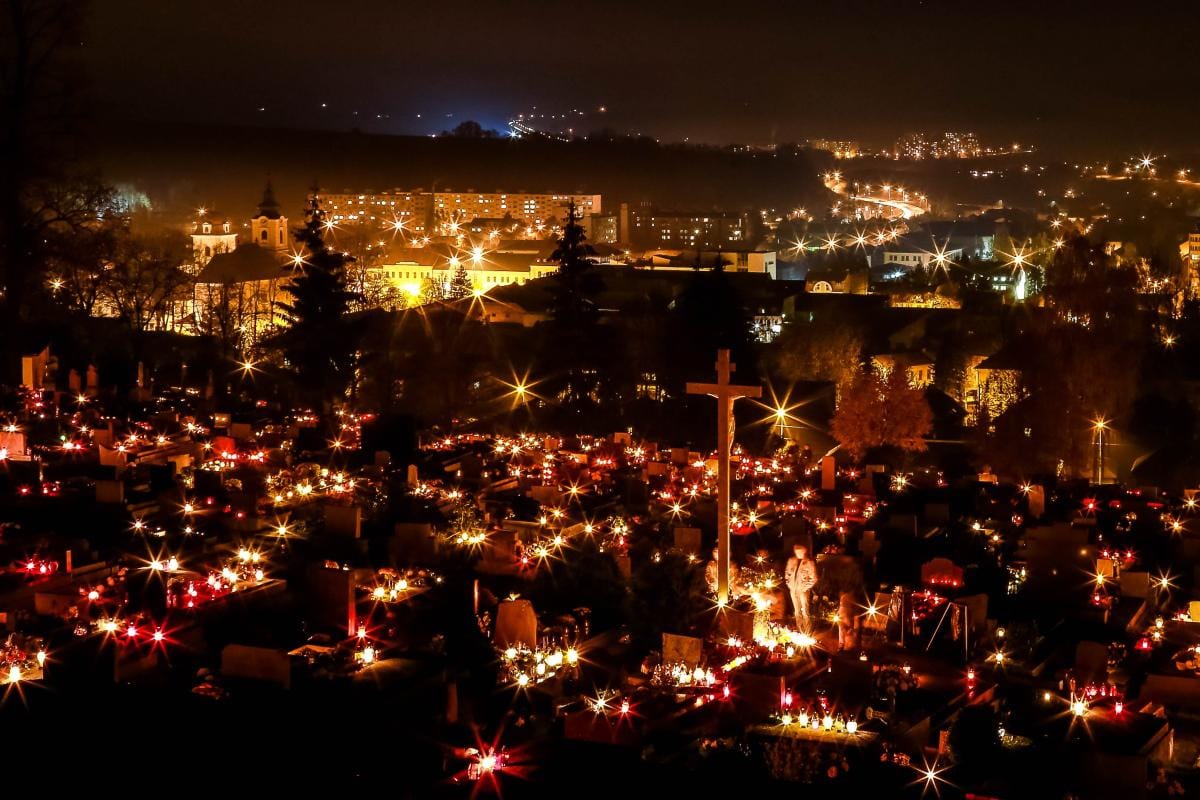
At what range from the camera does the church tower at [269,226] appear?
242 ft

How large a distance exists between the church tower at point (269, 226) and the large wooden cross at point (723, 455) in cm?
6429

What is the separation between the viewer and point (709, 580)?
11547mm

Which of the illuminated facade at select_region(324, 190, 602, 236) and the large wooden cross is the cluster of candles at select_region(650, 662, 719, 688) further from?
the illuminated facade at select_region(324, 190, 602, 236)

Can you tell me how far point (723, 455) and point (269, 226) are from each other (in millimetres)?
66134

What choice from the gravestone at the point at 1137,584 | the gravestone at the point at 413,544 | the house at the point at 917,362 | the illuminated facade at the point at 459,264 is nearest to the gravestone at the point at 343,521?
the gravestone at the point at 413,544

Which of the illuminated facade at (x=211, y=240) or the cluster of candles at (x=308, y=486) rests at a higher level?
the illuminated facade at (x=211, y=240)

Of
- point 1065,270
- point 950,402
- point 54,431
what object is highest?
point 1065,270

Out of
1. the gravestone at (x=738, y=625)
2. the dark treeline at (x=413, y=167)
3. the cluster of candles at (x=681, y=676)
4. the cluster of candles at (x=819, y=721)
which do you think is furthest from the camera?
the dark treeline at (x=413, y=167)

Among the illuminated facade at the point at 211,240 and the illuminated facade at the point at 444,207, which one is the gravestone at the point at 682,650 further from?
the illuminated facade at the point at 444,207

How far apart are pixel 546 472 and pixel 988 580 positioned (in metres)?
5.63

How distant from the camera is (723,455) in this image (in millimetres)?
11648

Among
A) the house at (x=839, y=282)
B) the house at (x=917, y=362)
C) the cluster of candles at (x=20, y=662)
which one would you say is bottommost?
the house at (x=917, y=362)

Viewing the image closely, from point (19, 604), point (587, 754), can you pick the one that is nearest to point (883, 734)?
point (587, 754)

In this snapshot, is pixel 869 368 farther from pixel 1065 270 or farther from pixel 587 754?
pixel 587 754
